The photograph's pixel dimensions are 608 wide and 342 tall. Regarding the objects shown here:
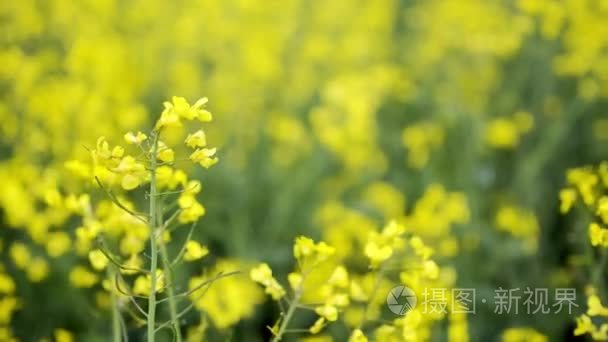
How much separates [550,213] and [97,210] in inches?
77.8

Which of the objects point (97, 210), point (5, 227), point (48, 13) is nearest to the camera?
point (97, 210)

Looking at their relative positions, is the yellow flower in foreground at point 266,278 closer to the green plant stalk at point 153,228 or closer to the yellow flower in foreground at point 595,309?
the green plant stalk at point 153,228

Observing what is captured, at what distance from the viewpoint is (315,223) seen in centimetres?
289

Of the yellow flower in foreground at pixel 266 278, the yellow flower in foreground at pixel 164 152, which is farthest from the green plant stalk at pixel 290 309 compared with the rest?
the yellow flower in foreground at pixel 164 152

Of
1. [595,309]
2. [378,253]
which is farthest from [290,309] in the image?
[595,309]

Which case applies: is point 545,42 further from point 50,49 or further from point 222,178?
point 50,49

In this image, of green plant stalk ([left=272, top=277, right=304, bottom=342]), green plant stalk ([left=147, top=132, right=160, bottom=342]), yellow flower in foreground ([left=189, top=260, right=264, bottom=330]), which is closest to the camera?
green plant stalk ([left=147, top=132, right=160, bottom=342])

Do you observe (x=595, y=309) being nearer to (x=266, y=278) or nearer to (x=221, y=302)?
(x=266, y=278)

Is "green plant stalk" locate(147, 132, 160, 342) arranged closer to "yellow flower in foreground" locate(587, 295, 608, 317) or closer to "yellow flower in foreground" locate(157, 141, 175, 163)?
"yellow flower in foreground" locate(157, 141, 175, 163)

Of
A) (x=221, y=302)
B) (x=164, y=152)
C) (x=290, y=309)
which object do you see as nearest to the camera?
(x=164, y=152)

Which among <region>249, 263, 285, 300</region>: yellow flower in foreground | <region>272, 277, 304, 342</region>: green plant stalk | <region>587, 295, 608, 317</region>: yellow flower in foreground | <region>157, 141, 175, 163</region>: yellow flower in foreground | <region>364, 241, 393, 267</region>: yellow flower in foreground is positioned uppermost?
<region>157, 141, 175, 163</region>: yellow flower in foreground

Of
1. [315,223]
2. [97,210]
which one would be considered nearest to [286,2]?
[315,223]

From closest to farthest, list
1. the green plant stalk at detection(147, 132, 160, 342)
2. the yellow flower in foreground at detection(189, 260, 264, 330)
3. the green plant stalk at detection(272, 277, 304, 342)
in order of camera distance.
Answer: the green plant stalk at detection(147, 132, 160, 342), the green plant stalk at detection(272, 277, 304, 342), the yellow flower in foreground at detection(189, 260, 264, 330)

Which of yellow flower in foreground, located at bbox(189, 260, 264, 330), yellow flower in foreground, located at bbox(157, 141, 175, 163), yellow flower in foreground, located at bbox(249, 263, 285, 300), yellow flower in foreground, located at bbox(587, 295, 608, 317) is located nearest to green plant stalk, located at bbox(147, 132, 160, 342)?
yellow flower in foreground, located at bbox(157, 141, 175, 163)
